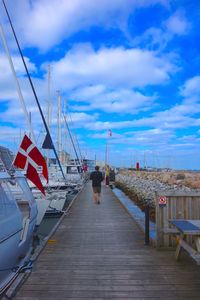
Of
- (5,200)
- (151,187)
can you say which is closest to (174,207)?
(5,200)

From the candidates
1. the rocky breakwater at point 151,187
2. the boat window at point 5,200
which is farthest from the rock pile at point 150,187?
the boat window at point 5,200

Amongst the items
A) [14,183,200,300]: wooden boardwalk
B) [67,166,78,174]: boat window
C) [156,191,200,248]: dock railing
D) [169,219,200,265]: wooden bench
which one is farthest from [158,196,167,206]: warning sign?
[67,166,78,174]: boat window

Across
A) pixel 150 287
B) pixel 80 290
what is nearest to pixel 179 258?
pixel 150 287

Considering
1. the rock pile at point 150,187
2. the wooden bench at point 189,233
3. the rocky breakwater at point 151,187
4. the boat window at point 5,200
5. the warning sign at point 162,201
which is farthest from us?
the rock pile at point 150,187

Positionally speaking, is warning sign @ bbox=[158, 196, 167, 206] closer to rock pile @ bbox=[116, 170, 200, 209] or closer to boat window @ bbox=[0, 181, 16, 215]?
rock pile @ bbox=[116, 170, 200, 209]

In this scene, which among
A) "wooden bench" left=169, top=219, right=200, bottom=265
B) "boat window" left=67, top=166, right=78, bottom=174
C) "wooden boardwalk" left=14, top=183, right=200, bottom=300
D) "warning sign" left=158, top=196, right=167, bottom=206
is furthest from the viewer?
"boat window" left=67, top=166, right=78, bottom=174

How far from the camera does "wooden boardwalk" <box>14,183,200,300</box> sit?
251 inches

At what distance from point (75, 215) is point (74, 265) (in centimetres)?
873

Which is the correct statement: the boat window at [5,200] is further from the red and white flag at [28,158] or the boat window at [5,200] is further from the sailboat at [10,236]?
the red and white flag at [28,158]

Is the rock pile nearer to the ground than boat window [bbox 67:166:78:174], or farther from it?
nearer to the ground

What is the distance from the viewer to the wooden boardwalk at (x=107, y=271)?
6379 millimetres

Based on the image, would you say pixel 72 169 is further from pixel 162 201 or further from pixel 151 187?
pixel 162 201

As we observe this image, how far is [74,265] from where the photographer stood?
8.14m

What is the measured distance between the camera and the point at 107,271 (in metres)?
7.64
